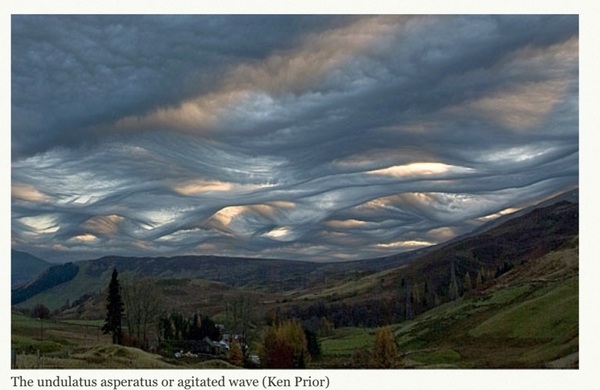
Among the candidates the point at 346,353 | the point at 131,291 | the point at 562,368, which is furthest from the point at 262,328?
the point at 562,368

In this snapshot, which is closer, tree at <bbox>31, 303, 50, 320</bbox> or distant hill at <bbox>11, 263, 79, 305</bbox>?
distant hill at <bbox>11, 263, 79, 305</bbox>

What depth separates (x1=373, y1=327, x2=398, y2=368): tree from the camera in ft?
56.2

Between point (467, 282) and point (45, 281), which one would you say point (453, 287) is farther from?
point (45, 281)

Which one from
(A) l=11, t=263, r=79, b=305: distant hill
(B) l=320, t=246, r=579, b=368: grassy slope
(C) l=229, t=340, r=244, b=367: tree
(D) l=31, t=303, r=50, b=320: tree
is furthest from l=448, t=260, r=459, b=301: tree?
(D) l=31, t=303, r=50, b=320: tree

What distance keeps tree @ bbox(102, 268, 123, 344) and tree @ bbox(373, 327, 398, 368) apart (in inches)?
249

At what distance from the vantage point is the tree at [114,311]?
701 inches

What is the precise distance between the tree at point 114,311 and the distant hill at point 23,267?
71.0 inches

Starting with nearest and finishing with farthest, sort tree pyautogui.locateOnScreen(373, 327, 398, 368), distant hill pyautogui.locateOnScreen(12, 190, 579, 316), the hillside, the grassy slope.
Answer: the grassy slope < the hillside < tree pyautogui.locateOnScreen(373, 327, 398, 368) < distant hill pyautogui.locateOnScreen(12, 190, 579, 316)

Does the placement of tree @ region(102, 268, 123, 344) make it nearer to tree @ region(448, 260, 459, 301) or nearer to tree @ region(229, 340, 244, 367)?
tree @ region(229, 340, 244, 367)

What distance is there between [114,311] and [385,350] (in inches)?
270

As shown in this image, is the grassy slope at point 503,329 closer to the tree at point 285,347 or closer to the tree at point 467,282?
the tree at point 467,282

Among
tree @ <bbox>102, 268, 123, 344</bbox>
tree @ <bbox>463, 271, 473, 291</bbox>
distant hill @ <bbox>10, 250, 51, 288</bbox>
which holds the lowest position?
tree @ <bbox>102, 268, 123, 344</bbox>

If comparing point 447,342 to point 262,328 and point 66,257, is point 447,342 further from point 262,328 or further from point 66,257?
point 66,257
